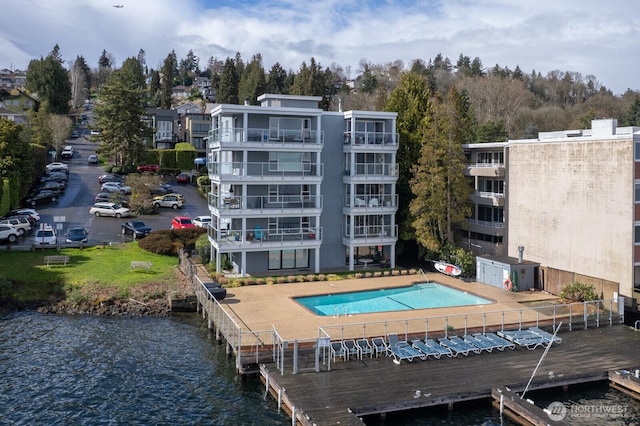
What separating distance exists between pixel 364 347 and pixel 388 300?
1094 cm

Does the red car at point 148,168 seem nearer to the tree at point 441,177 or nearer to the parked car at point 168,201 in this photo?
the parked car at point 168,201

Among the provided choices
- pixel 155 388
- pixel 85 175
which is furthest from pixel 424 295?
pixel 85 175

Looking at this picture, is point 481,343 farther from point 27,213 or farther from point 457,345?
point 27,213

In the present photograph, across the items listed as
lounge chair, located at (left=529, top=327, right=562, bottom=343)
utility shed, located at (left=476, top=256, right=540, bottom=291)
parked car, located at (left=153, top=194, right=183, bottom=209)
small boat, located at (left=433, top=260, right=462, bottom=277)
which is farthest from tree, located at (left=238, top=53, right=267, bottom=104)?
lounge chair, located at (left=529, top=327, right=562, bottom=343)

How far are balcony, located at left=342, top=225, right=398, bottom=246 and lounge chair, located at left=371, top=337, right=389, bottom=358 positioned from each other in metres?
18.4

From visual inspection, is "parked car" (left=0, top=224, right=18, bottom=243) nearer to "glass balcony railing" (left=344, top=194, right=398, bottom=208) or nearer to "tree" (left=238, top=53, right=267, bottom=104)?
"glass balcony railing" (left=344, top=194, right=398, bottom=208)

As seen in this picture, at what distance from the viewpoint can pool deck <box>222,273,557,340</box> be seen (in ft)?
97.6

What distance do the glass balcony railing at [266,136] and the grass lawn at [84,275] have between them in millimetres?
10623

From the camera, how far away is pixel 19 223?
5034 cm

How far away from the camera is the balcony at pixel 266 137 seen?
42.0 m

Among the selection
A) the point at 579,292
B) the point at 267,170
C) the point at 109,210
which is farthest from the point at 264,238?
the point at 109,210

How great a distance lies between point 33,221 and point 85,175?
2858cm

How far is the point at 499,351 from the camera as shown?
89.9ft

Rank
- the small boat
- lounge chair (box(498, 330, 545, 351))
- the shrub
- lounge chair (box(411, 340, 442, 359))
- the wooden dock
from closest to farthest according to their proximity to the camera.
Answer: the wooden dock → lounge chair (box(411, 340, 442, 359)) → lounge chair (box(498, 330, 545, 351)) → the shrub → the small boat
